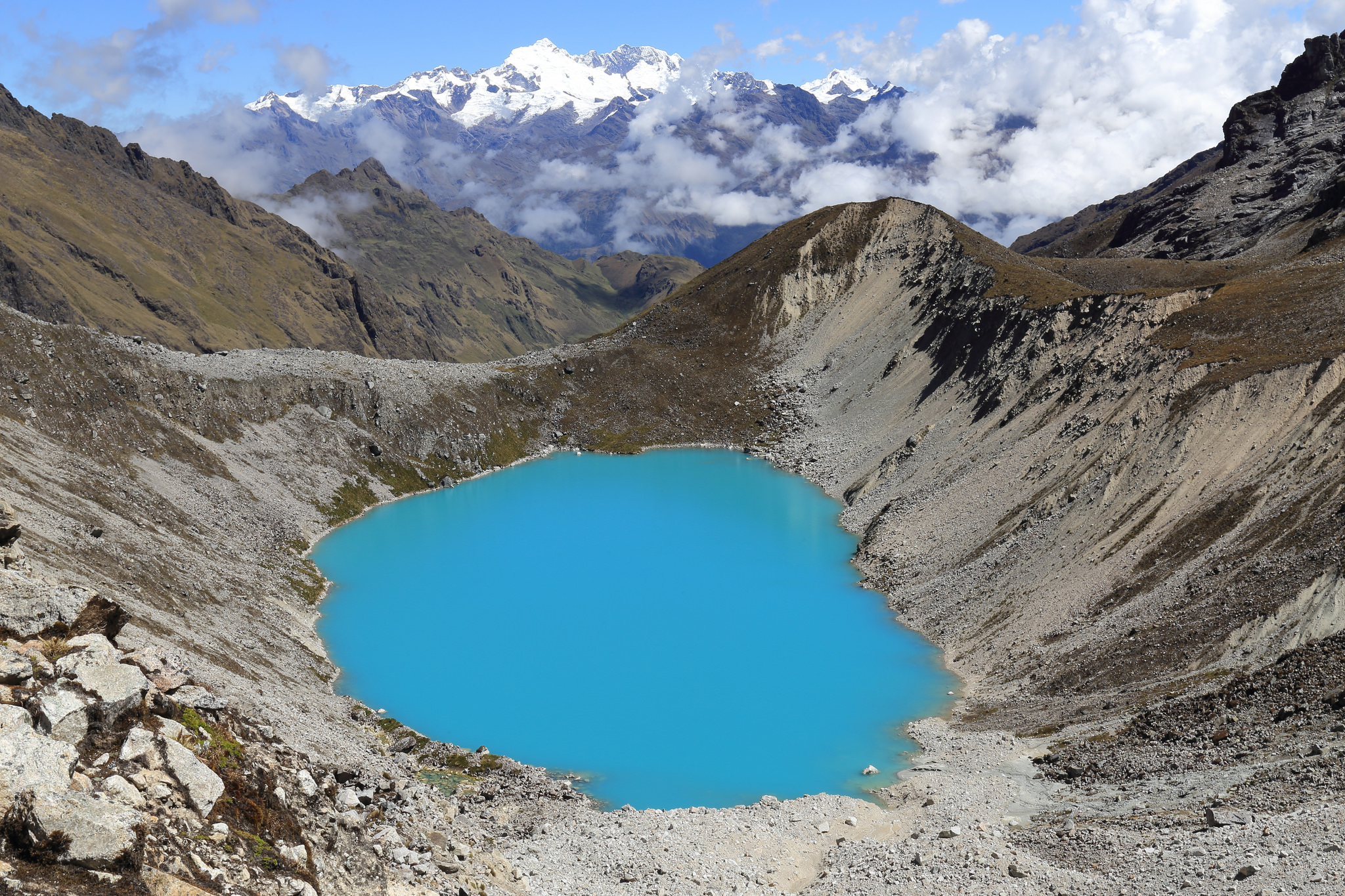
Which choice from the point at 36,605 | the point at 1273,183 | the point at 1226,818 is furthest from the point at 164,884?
the point at 1273,183

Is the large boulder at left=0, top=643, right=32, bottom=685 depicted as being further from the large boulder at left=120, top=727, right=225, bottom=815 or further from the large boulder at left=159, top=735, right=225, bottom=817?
the large boulder at left=159, top=735, right=225, bottom=817

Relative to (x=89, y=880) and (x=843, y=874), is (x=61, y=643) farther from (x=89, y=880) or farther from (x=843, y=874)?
(x=843, y=874)

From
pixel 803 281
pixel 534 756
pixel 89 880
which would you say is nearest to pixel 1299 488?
pixel 534 756

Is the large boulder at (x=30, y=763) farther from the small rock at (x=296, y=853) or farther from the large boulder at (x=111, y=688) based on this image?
the small rock at (x=296, y=853)

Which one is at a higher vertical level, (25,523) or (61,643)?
(25,523)

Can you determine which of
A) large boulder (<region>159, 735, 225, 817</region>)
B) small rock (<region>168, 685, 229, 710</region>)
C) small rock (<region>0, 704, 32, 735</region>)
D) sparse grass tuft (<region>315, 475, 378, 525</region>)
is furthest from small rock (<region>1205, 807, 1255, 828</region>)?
sparse grass tuft (<region>315, 475, 378, 525</region>)
